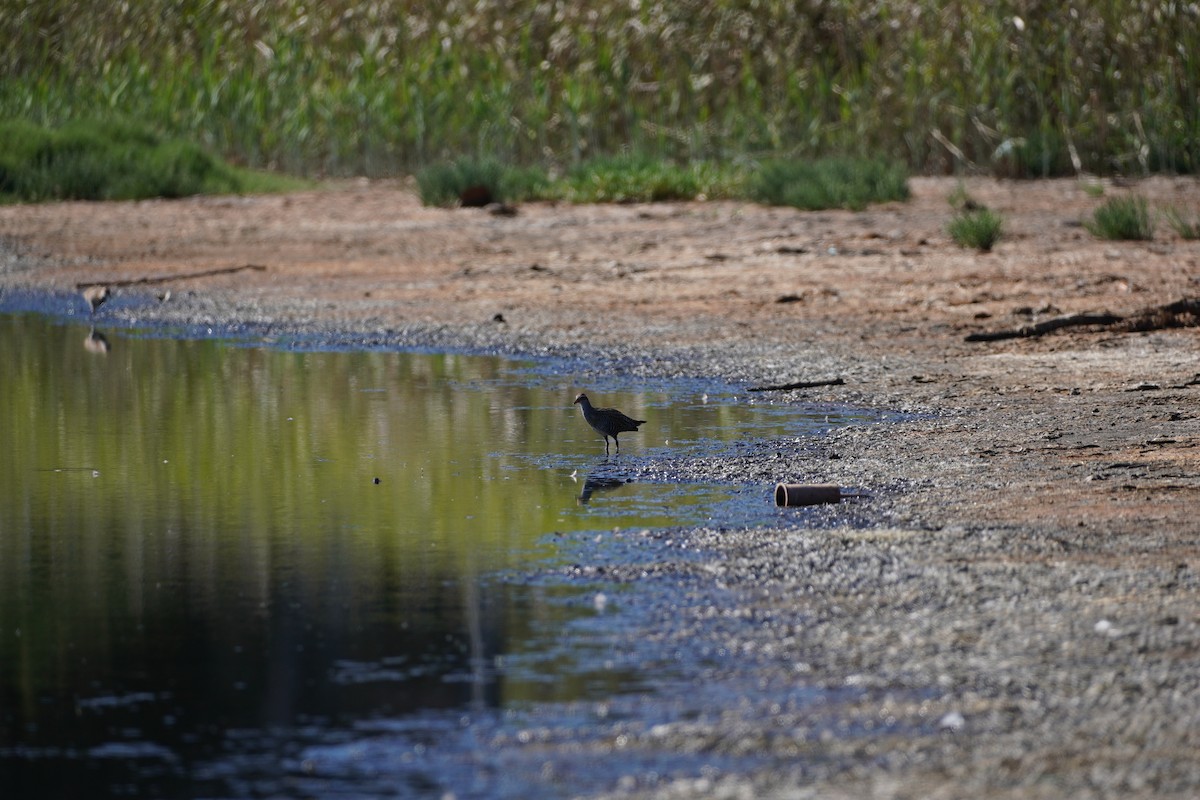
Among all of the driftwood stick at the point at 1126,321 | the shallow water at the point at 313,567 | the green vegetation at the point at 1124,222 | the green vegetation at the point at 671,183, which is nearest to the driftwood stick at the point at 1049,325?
the driftwood stick at the point at 1126,321

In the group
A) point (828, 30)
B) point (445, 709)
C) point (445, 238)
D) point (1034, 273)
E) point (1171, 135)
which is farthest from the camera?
point (828, 30)

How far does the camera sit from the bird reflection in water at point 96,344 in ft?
34.1

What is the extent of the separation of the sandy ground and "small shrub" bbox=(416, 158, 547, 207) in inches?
8.4

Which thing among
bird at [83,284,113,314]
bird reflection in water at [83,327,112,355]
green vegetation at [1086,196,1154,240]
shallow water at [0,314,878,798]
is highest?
green vegetation at [1086,196,1154,240]

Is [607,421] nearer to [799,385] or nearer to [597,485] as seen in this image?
[597,485]

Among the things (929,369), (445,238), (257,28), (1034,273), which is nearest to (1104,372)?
(929,369)

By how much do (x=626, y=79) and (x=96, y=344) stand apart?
1032 cm

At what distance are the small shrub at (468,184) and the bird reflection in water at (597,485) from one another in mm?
10621

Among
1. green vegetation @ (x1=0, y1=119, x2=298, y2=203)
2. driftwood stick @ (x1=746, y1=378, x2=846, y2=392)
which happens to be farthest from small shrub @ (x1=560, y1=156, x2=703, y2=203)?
driftwood stick @ (x1=746, y1=378, x2=846, y2=392)

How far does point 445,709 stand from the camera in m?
3.99

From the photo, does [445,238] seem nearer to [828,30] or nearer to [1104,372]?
[828,30]

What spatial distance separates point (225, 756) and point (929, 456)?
3687 millimetres

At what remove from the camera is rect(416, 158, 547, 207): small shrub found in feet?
55.7

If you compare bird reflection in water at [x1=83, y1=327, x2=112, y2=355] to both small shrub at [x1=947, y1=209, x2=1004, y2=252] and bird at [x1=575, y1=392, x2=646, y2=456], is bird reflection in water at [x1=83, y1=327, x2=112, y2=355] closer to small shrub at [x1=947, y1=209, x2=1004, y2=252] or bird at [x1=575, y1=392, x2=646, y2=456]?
bird at [x1=575, y1=392, x2=646, y2=456]
